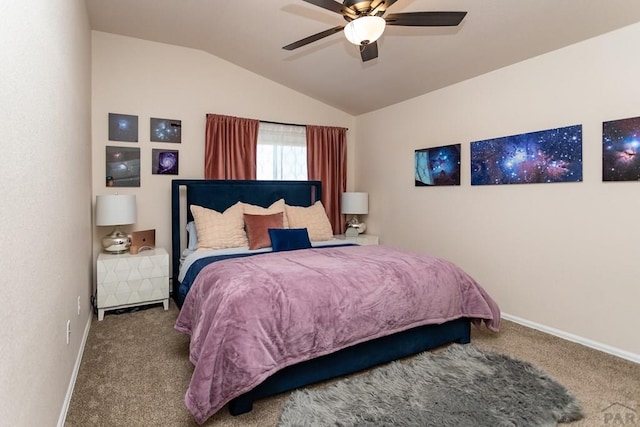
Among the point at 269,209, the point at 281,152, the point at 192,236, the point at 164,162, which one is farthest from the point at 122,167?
the point at 281,152

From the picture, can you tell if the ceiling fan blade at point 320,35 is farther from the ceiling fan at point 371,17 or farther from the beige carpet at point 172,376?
the beige carpet at point 172,376

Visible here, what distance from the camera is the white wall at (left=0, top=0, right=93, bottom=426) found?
1021mm

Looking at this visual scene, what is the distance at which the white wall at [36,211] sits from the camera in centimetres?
102

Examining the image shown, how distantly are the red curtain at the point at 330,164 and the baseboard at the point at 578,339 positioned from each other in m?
2.60

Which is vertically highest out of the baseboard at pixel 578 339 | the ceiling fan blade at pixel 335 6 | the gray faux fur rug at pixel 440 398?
the ceiling fan blade at pixel 335 6

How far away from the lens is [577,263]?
2834 mm

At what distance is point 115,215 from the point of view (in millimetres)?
3443

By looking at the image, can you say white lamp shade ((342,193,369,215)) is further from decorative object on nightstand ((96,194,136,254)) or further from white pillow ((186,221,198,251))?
decorative object on nightstand ((96,194,136,254))

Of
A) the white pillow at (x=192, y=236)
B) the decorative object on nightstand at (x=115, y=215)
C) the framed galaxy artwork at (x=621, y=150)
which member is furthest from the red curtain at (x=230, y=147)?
the framed galaxy artwork at (x=621, y=150)

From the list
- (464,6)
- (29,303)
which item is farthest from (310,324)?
(464,6)

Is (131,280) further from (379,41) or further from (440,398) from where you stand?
(379,41)

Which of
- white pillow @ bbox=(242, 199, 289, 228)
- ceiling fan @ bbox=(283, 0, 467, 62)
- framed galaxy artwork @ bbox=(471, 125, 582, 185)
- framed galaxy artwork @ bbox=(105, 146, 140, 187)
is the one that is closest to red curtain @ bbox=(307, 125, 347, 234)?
white pillow @ bbox=(242, 199, 289, 228)

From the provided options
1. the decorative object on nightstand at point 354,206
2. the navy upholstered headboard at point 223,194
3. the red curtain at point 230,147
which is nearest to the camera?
the navy upholstered headboard at point 223,194

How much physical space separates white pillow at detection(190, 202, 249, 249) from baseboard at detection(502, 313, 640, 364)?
2.84 m
